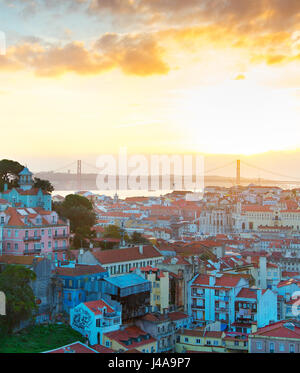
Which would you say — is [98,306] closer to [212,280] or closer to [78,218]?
[212,280]

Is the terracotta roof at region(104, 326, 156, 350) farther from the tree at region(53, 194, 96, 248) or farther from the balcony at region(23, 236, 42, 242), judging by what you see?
the tree at region(53, 194, 96, 248)

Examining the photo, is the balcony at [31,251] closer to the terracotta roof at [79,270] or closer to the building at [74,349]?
the terracotta roof at [79,270]

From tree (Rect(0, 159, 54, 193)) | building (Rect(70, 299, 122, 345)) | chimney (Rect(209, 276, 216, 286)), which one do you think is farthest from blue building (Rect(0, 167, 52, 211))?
building (Rect(70, 299, 122, 345))

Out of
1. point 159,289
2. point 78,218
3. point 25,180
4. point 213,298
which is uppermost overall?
point 25,180

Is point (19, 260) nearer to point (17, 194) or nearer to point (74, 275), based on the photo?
point (74, 275)

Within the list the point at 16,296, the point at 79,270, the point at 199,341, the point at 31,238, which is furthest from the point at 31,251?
the point at 199,341

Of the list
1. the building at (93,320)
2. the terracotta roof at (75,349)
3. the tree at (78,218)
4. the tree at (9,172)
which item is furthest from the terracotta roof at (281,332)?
the tree at (9,172)
